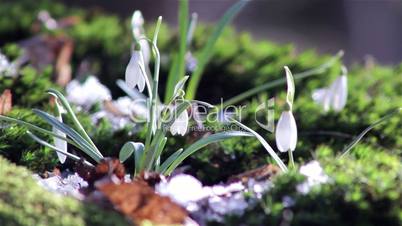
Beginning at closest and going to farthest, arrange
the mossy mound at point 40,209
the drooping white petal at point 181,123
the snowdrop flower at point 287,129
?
the mossy mound at point 40,209 → the snowdrop flower at point 287,129 → the drooping white petal at point 181,123

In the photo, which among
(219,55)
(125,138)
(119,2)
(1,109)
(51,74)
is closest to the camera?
(1,109)

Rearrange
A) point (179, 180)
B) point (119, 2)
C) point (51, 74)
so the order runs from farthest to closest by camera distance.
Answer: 1. point (119, 2)
2. point (51, 74)
3. point (179, 180)

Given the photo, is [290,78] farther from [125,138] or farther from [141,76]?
[125,138]

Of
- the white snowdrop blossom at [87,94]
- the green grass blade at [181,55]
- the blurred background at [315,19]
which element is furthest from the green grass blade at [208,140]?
the blurred background at [315,19]

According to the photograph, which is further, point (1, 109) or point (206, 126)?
point (206, 126)

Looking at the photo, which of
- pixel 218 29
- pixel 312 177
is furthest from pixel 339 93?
pixel 312 177

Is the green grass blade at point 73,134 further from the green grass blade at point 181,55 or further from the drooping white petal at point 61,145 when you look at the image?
the green grass blade at point 181,55

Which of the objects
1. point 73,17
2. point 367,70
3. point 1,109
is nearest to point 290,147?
point 1,109
